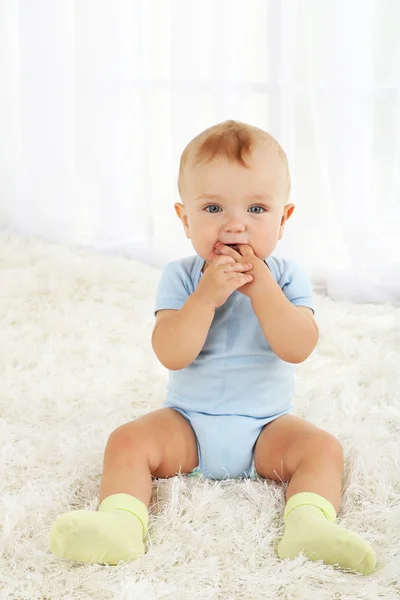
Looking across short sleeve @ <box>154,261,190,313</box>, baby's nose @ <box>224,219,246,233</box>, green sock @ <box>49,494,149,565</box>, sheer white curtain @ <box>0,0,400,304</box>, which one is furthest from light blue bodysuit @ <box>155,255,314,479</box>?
sheer white curtain @ <box>0,0,400,304</box>

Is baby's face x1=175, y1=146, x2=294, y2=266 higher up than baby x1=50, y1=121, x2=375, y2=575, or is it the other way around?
baby's face x1=175, y1=146, x2=294, y2=266

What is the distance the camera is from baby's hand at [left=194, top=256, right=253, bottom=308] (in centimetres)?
110

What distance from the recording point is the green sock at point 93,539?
92cm

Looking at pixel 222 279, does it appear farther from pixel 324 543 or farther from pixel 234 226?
pixel 324 543

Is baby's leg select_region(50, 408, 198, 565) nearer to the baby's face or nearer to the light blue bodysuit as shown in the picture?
the light blue bodysuit

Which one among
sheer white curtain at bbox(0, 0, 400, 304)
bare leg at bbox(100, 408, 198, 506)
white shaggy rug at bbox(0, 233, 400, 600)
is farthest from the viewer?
sheer white curtain at bbox(0, 0, 400, 304)

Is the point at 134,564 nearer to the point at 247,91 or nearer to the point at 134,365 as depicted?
the point at 134,365

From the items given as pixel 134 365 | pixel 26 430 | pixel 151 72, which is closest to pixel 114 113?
pixel 151 72

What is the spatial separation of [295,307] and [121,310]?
0.92 meters

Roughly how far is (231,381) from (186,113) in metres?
1.63

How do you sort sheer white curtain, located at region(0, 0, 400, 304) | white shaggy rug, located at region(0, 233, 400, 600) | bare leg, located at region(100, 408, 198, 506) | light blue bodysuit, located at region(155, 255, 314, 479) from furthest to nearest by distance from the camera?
sheer white curtain, located at region(0, 0, 400, 304), light blue bodysuit, located at region(155, 255, 314, 479), bare leg, located at region(100, 408, 198, 506), white shaggy rug, located at region(0, 233, 400, 600)

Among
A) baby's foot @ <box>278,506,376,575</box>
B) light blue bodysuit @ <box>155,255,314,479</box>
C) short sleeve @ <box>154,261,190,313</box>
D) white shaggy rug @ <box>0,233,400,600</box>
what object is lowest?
white shaggy rug @ <box>0,233,400,600</box>

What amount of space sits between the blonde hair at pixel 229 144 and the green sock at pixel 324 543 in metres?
0.48

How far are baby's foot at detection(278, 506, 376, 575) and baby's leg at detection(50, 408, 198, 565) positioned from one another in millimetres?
181
